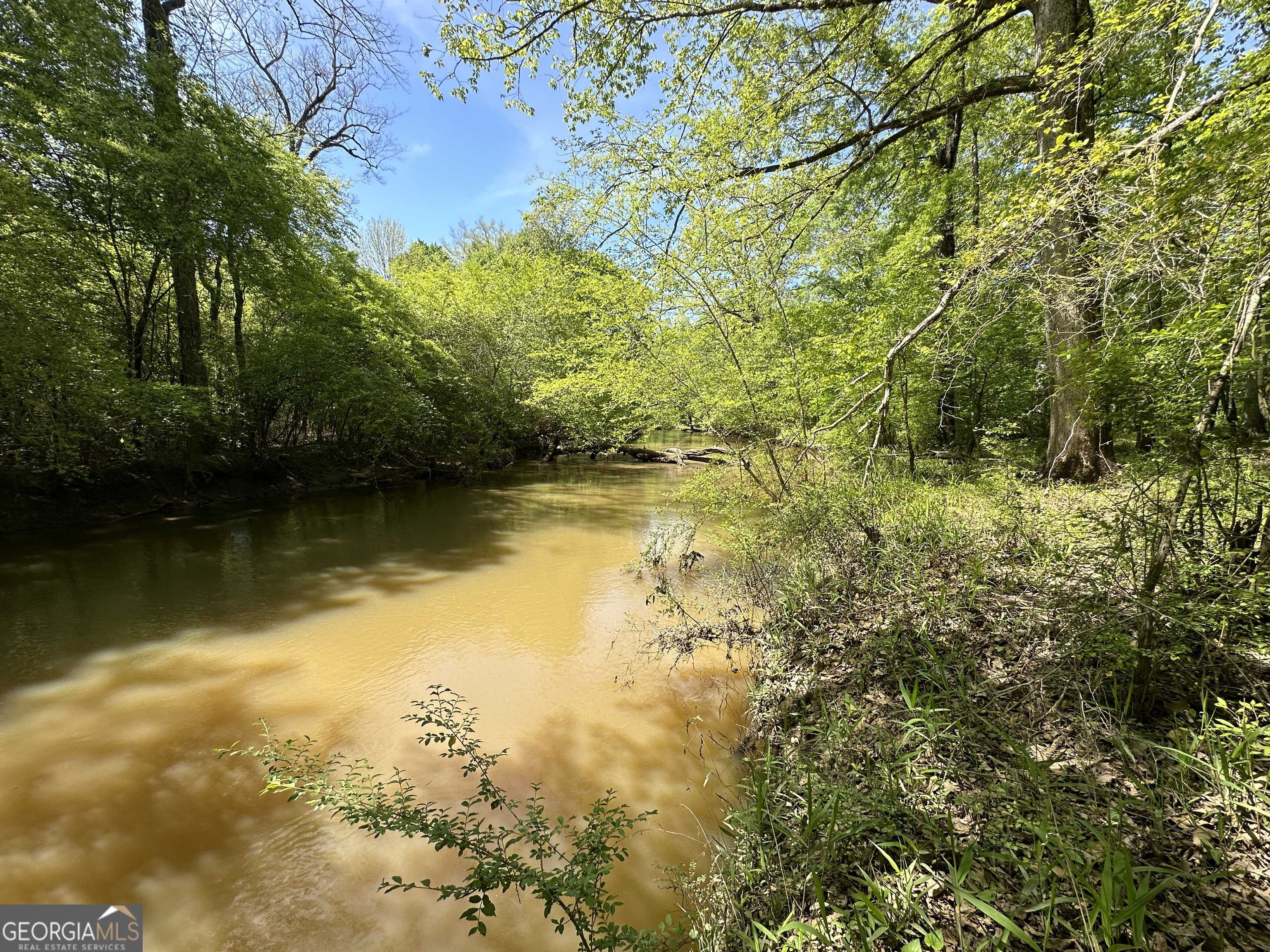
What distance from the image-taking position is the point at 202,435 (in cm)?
1003

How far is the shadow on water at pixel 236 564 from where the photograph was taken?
5254mm

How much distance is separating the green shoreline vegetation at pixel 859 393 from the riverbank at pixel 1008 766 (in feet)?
0.06

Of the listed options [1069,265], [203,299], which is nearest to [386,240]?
[203,299]

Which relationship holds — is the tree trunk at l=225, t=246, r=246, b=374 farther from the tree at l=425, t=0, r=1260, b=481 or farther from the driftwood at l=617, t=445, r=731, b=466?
the driftwood at l=617, t=445, r=731, b=466

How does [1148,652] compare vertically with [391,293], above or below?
below

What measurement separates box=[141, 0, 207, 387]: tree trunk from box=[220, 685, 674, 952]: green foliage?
33.2 feet

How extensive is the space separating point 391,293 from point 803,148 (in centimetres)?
1145

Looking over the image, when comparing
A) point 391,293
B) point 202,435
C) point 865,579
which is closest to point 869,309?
point 865,579

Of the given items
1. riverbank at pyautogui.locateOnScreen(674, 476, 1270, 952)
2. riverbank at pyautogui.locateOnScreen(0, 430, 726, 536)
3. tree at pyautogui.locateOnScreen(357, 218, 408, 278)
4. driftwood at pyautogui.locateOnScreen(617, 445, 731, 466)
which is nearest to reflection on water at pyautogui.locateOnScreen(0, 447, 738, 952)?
riverbank at pyautogui.locateOnScreen(0, 430, 726, 536)

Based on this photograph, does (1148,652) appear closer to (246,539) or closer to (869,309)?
(869,309)

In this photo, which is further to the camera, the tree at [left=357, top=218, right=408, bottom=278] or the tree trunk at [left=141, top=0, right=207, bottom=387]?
the tree at [left=357, top=218, right=408, bottom=278]

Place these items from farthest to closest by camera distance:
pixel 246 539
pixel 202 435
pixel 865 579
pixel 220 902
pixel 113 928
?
pixel 202 435, pixel 246 539, pixel 865 579, pixel 220 902, pixel 113 928

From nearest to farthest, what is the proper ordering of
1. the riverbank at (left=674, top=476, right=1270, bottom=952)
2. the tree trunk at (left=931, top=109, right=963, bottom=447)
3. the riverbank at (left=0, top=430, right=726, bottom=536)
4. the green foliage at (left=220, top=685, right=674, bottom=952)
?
the riverbank at (left=674, top=476, right=1270, bottom=952) → the green foliage at (left=220, top=685, right=674, bottom=952) → the riverbank at (left=0, top=430, right=726, bottom=536) → the tree trunk at (left=931, top=109, right=963, bottom=447)

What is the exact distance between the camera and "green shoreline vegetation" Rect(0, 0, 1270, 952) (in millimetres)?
1794
